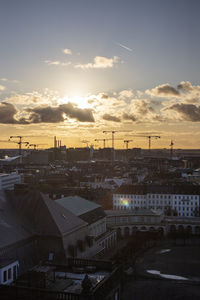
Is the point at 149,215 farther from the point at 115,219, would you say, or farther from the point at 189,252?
the point at 189,252

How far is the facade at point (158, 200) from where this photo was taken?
134875 millimetres

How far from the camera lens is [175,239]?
102 m

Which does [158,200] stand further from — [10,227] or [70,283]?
[70,283]

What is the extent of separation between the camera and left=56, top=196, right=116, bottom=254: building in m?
77.6

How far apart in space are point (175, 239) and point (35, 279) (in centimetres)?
7562

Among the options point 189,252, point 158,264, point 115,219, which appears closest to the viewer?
point 158,264

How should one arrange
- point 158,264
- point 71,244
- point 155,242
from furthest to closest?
point 155,242 < point 158,264 < point 71,244

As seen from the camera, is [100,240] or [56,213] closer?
[56,213]

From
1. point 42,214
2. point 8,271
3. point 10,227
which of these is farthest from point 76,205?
point 8,271

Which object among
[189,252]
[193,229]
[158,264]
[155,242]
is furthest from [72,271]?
[193,229]

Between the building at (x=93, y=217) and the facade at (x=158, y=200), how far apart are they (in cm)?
4256

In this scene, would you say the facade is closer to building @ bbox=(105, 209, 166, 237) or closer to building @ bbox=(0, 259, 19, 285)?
building @ bbox=(105, 209, 166, 237)

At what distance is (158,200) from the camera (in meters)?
136

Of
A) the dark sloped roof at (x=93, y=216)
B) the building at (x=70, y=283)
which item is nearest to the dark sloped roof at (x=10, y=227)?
the building at (x=70, y=283)
